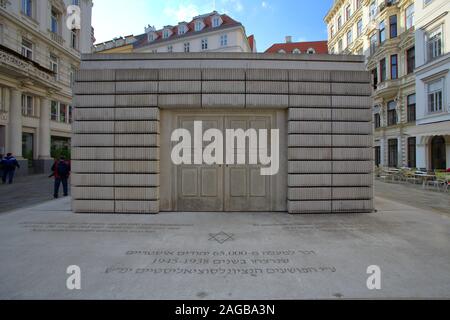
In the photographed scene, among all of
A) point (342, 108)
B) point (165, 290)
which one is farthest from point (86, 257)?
point (342, 108)

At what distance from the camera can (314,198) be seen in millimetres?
7016

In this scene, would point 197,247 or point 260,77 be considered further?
point 260,77

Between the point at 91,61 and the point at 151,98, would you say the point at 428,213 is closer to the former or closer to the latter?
the point at 151,98

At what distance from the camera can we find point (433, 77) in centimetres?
1939

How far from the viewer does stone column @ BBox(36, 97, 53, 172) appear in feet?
73.1

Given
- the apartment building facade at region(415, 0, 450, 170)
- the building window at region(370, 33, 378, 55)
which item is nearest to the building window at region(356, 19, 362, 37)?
the building window at region(370, 33, 378, 55)

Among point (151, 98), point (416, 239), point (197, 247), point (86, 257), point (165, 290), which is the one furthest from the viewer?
point (151, 98)

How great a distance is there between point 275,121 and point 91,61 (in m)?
5.74

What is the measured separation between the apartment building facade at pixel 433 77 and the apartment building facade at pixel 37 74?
29.5 meters

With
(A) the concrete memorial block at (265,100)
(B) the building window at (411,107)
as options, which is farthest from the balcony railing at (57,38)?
(B) the building window at (411,107)
